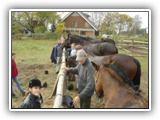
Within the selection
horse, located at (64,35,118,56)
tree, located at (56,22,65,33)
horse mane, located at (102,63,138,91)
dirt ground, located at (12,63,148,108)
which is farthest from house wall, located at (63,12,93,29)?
horse mane, located at (102,63,138,91)

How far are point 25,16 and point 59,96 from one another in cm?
2724

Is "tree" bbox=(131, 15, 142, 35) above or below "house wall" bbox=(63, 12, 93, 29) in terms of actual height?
below

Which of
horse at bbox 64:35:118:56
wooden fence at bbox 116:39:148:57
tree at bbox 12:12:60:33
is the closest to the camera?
horse at bbox 64:35:118:56

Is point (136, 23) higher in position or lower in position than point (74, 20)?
lower

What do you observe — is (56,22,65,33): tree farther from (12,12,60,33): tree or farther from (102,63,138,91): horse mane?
(102,63,138,91): horse mane

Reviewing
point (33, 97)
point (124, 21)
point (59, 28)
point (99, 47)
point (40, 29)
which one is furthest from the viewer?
point (40, 29)

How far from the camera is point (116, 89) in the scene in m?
1.89

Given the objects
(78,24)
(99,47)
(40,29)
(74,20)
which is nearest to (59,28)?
(74,20)

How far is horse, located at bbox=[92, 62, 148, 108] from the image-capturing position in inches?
64.5

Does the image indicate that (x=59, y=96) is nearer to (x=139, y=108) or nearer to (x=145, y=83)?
(x=139, y=108)

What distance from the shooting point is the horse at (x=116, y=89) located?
164 cm

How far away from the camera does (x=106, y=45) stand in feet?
23.7

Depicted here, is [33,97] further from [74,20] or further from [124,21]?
[74,20]

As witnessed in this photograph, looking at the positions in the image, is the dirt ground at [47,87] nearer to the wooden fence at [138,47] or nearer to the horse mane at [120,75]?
the horse mane at [120,75]
